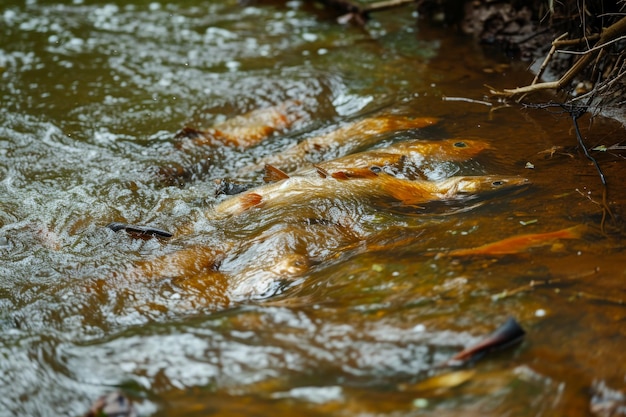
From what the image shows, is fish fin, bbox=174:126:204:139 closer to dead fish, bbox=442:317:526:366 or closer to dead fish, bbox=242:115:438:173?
dead fish, bbox=242:115:438:173

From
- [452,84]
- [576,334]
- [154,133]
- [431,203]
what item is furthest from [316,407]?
[452,84]

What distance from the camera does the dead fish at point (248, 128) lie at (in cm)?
627

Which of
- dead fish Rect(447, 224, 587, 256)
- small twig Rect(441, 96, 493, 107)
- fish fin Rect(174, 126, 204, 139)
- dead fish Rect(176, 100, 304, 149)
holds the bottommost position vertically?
dead fish Rect(176, 100, 304, 149)

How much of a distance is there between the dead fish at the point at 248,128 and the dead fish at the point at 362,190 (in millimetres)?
1634

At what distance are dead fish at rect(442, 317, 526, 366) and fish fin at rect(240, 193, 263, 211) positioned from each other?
229 cm

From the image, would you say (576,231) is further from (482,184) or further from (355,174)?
(355,174)

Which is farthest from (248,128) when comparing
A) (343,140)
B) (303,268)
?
(303,268)

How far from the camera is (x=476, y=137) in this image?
5539 mm

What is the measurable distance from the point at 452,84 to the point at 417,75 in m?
0.56

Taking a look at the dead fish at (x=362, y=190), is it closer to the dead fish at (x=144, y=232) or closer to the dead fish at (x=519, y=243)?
the dead fish at (x=144, y=232)

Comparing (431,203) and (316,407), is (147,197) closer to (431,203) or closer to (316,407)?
(431,203)

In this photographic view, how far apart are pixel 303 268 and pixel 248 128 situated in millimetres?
3114

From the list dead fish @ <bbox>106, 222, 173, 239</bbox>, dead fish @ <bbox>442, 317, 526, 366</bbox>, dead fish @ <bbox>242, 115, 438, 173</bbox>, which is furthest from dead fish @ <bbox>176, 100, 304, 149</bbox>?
dead fish @ <bbox>442, 317, 526, 366</bbox>

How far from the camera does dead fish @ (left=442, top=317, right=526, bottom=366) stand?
2662mm
